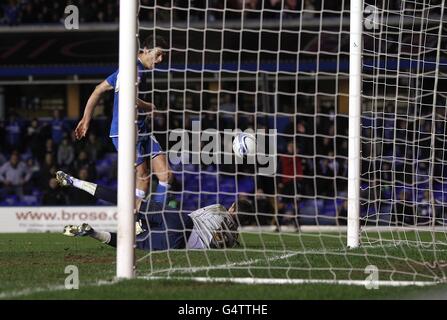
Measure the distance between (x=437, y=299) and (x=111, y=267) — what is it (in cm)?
339

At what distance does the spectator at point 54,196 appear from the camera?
23062mm

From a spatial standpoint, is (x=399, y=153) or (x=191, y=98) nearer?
(x=399, y=153)

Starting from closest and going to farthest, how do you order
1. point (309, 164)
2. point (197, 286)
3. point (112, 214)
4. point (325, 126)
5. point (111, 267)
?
point (197, 286)
point (111, 267)
point (309, 164)
point (112, 214)
point (325, 126)

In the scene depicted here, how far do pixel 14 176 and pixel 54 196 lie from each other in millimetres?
1763

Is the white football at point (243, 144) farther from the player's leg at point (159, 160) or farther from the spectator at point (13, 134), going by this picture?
the spectator at point (13, 134)

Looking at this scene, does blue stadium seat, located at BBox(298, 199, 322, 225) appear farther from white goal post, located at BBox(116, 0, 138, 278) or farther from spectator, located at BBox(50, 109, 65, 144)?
white goal post, located at BBox(116, 0, 138, 278)

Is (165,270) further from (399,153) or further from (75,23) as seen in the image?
(75,23)

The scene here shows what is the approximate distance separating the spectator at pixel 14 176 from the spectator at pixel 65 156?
90cm

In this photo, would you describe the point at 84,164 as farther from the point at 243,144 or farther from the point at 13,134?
the point at 243,144

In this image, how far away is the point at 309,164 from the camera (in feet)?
65.2

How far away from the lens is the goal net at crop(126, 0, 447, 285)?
9.42 m

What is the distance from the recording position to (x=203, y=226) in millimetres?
11047

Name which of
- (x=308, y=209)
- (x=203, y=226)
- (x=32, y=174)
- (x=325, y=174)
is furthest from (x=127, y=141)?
(x=32, y=174)

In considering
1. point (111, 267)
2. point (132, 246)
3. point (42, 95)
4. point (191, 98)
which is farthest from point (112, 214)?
point (132, 246)
